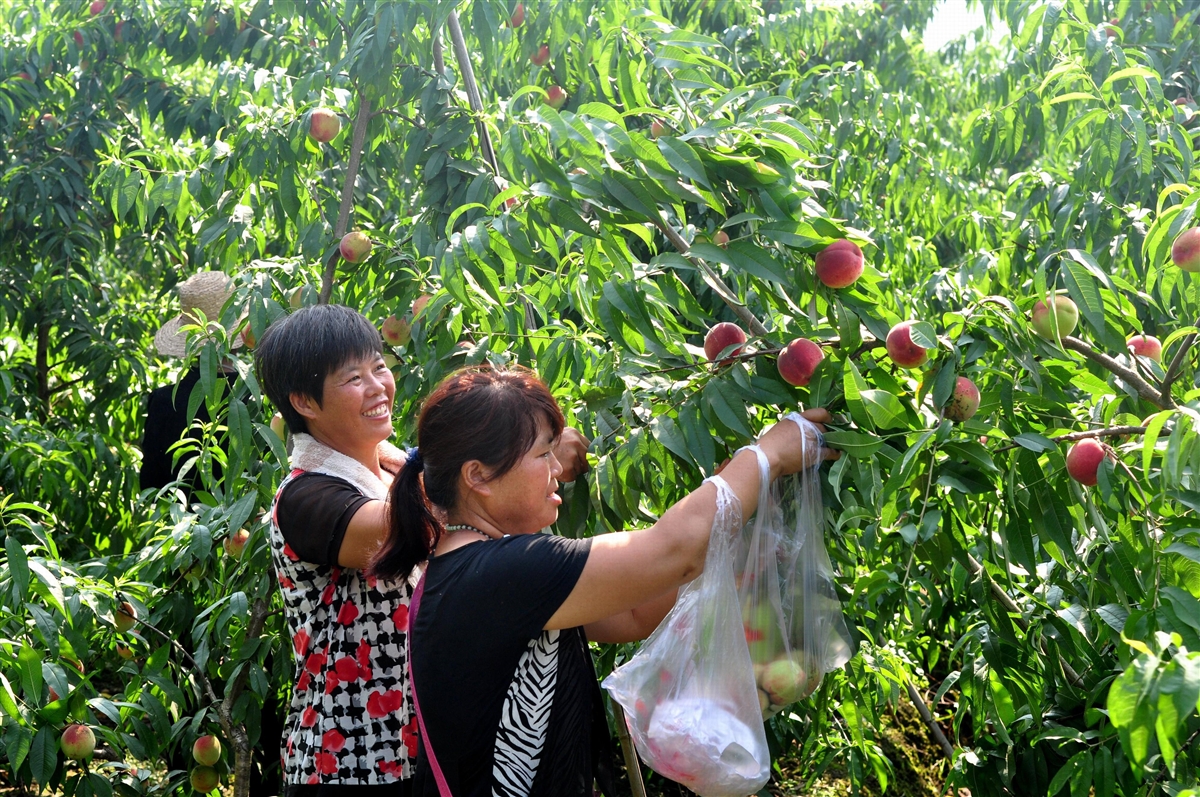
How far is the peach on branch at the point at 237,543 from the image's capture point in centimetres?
260

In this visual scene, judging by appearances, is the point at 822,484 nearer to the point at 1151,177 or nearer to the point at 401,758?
the point at 401,758

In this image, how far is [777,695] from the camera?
1.53 metres

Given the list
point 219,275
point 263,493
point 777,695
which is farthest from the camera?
point 219,275

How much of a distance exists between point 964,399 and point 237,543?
1805 mm

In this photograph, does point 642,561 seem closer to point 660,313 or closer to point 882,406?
point 882,406

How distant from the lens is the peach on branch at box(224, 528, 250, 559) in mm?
2596

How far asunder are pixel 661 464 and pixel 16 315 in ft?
13.3

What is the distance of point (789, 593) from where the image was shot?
1.57 m

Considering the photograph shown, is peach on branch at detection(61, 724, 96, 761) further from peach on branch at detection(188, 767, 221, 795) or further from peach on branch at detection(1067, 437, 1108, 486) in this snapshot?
peach on branch at detection(1067, 437, 1108, 486)

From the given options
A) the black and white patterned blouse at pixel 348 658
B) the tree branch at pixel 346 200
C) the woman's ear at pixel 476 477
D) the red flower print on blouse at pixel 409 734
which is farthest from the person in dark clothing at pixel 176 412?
the woman's ear at pixel 476 477

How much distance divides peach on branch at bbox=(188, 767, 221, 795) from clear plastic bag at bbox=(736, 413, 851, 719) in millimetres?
1775

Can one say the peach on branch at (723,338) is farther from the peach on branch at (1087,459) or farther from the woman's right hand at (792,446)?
the peach on branch at (1087,459)

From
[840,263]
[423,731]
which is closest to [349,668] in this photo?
[423,731]

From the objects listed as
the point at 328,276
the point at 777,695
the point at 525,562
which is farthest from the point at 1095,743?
the point at 328,276
